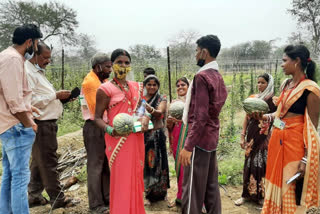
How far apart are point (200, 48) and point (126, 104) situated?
98cm

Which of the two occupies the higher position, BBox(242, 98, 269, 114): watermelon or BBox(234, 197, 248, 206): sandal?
BBox(242, 98, 269, 114): watermelon

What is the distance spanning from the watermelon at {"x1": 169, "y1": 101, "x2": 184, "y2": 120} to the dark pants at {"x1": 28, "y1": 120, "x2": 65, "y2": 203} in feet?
5.32

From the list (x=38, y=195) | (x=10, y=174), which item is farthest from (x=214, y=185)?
(x=38, y=195)

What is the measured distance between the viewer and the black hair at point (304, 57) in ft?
8.33

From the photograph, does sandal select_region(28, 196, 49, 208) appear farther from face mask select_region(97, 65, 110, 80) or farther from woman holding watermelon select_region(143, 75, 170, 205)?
face mask select_region(97, 65, 110, 80)

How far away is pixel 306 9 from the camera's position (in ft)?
66.4

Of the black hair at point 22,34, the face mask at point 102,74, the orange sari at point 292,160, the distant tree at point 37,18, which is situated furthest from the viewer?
the distant tree at point 37,18

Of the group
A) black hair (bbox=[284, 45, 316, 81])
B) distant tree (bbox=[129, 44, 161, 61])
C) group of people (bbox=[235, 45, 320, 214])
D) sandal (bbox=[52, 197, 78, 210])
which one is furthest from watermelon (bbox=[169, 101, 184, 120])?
distant tree (bbox=[129, 44, 161, 61])

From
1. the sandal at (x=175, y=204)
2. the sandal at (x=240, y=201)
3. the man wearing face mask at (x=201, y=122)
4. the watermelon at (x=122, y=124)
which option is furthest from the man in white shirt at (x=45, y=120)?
the sandal at (x=240, y=201)

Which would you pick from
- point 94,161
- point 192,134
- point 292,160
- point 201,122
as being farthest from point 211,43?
point 94,161

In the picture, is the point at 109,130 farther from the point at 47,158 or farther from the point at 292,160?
the point at 292,160

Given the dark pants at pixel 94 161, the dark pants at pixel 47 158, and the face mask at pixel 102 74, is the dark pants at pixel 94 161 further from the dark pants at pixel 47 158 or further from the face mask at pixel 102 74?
the face mask at pixel 102 74

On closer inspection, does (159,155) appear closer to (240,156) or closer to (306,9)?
(240,156)

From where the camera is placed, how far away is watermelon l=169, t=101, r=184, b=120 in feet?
10.8
